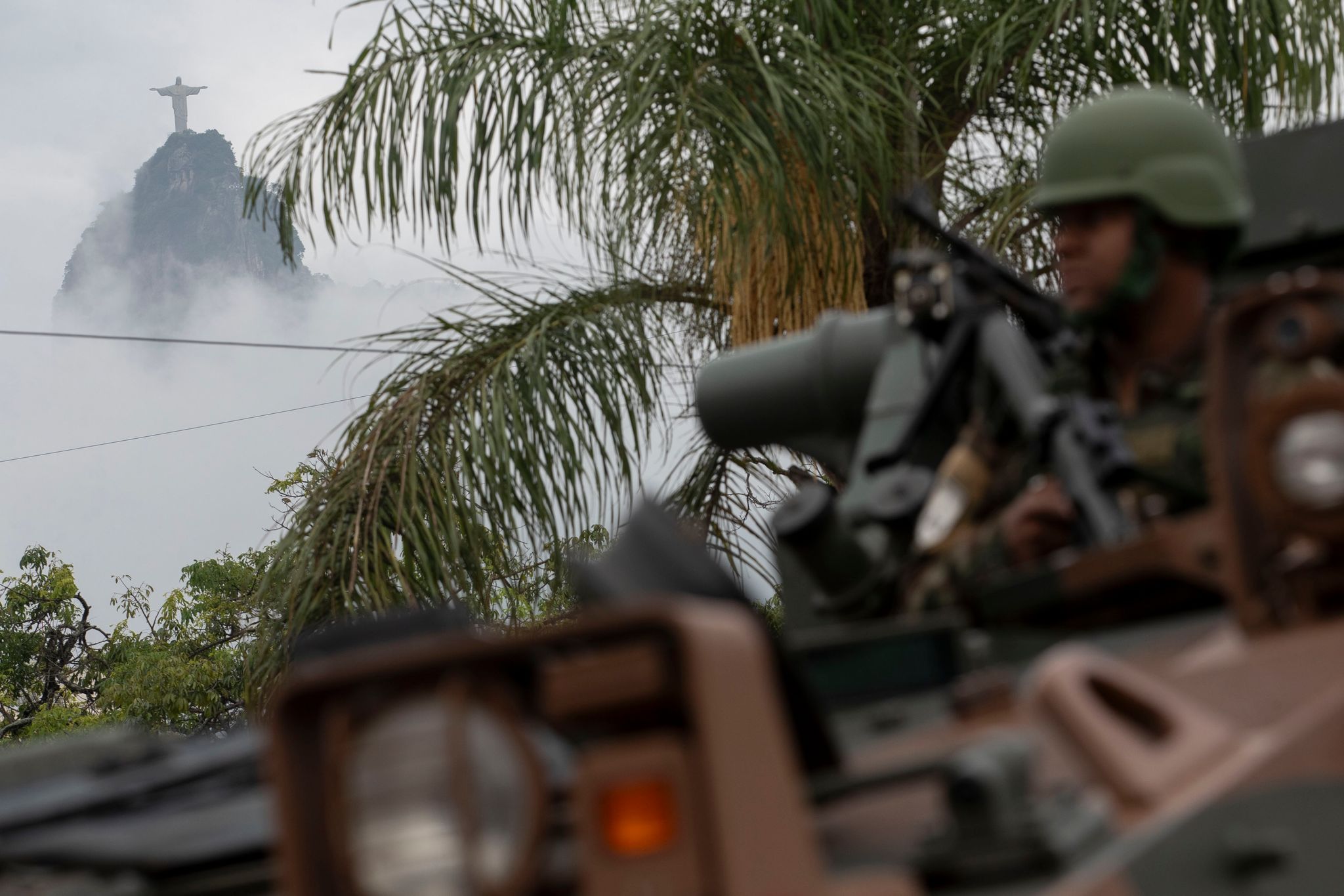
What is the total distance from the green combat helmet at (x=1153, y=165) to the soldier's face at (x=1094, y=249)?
1.1 inches

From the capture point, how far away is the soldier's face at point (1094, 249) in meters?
3.06

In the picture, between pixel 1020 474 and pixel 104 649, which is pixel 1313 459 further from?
pixel 104 649

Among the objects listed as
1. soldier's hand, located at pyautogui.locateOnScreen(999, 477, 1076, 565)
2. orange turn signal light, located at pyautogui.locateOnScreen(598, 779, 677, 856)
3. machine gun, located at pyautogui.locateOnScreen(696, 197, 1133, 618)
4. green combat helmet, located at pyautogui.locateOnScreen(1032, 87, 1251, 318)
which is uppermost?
green combat helmet, located at pyautogui.locateOnScreen(1032, 87, 1251, 318)

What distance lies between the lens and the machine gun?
2643 mm

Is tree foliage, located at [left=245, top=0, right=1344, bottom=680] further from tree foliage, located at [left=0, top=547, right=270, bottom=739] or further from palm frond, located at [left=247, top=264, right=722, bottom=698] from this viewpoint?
tree foliage, located at [left=0, top=547, right=270, bottom=739]

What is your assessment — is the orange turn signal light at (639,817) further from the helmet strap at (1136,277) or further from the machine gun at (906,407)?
the helmet strap at (1136,277)

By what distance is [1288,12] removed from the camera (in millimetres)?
8039

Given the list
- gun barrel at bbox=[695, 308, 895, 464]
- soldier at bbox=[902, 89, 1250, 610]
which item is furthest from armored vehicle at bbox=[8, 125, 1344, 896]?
gun barrel at bbox=[695, 308, 895, 464]

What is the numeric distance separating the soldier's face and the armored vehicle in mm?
548

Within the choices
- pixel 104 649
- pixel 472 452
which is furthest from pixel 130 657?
pixel 472 452

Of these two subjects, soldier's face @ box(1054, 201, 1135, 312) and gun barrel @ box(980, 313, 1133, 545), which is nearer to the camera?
gun barrel @ box(980, 313, 1133, 545)

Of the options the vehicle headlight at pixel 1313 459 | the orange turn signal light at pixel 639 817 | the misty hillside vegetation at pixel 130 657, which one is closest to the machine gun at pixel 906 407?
the vehicle headlight at pixel 1313 459

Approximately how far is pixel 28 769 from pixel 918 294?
178cm

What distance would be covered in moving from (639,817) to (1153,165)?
2.29m
